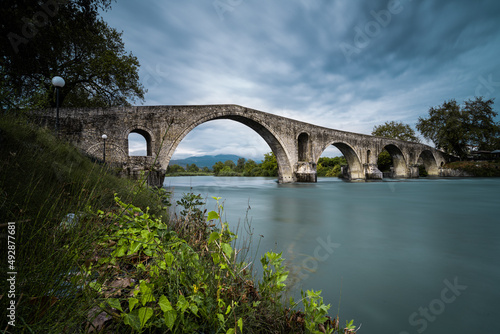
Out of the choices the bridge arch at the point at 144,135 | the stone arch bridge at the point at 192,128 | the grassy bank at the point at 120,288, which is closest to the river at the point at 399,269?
the grassy bank at the point at 120,288

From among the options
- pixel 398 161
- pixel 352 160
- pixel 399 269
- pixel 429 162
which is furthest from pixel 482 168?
pixel 399 269

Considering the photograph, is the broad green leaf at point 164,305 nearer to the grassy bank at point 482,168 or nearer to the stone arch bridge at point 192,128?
the stone arch bridge at point 192,128

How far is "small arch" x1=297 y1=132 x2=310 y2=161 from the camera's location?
70.5ft

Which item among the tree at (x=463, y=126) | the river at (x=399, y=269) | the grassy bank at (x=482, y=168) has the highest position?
the tree at (x=463, y=126)

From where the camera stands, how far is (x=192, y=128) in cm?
→ 1502

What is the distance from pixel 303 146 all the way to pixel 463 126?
30145 mm

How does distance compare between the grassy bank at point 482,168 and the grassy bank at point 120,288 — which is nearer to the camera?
the grassy bank at point 120,288

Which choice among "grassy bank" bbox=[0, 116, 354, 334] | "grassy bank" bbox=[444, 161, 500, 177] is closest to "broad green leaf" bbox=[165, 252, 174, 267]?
"grassy bank" bbox=[0, 116, 354, 334]

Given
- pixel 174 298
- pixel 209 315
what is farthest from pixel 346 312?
pixel 174 298

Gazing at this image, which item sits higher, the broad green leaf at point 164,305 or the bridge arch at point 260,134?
the bridge arch at point 260,134

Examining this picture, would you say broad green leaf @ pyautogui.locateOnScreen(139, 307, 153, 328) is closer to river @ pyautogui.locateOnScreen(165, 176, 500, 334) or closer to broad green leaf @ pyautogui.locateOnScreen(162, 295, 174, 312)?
broad green leaf @ pyautogui.locateOnScreen(162, 295, 174, 312)

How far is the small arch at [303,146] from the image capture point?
2150 cm

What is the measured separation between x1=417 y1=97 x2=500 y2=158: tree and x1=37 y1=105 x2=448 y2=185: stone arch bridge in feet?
26.3

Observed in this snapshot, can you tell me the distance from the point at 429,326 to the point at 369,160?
92.4 ft
